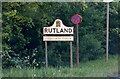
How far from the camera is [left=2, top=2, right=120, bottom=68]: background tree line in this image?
12705mm

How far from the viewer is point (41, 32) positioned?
50.9 feet

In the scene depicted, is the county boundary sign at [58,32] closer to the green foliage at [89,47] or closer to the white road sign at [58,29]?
the white road sign at [58,29]

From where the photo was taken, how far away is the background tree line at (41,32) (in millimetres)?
12705

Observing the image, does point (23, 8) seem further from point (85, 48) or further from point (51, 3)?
point (85, 48)

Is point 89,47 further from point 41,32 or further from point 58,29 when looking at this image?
point 58,29

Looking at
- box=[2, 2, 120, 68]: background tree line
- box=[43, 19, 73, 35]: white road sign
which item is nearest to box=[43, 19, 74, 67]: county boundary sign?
box=[43, 19, 73, 35]: white road sign

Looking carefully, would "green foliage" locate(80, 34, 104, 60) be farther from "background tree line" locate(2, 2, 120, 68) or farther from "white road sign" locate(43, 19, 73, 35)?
"white road sign" locate(43, 19, 73, 35)

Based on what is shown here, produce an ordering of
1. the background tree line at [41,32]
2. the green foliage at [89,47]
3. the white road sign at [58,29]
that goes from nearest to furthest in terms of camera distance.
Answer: the background tree line at [41,32] → the white road sign at [58,29] → the green foliage at [89,47]

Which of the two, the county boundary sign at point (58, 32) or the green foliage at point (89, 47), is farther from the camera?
the green foliage at point (89, 47)

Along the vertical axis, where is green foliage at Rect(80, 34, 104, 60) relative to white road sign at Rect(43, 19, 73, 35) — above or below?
below

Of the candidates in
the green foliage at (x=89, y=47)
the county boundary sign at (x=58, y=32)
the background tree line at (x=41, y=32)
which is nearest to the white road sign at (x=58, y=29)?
the county boundary sign at (x=58, y=32)

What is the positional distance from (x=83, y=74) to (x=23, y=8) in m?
3.70

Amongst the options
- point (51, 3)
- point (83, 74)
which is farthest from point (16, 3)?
point (83, 74)

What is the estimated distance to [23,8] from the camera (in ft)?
42.3
